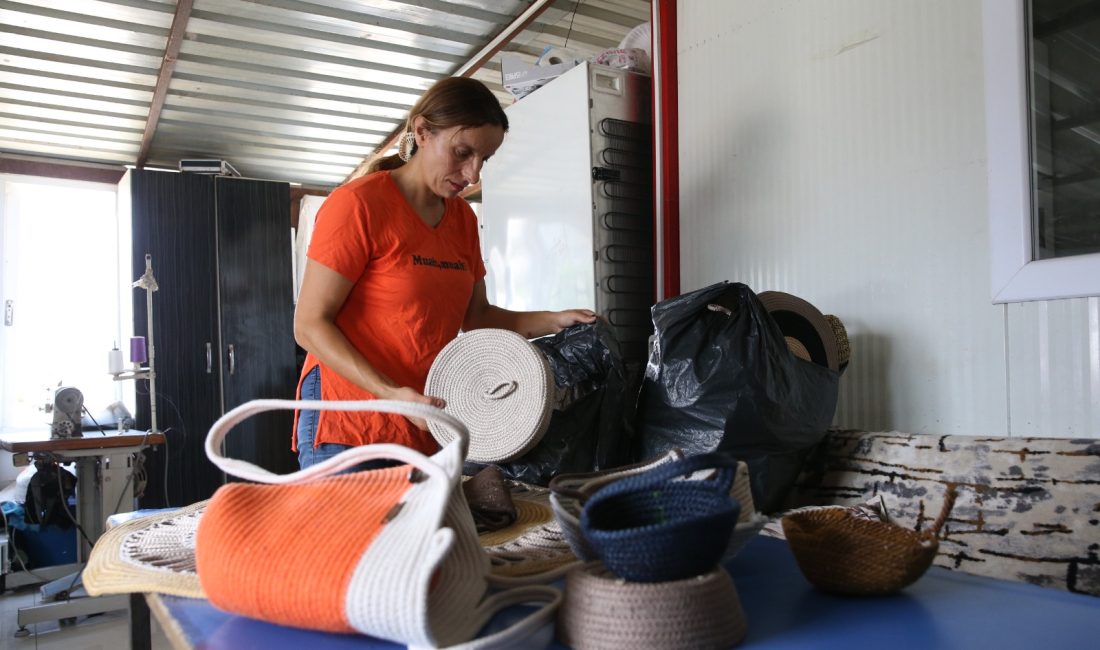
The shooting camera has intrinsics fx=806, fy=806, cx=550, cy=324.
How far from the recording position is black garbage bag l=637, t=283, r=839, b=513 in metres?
1.70

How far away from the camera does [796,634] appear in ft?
2.53

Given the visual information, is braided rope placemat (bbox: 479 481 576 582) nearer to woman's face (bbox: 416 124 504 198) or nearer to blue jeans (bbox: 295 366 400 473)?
blue jeans (bbox: 295 366 400 473)

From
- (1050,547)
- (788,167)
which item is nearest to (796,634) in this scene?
(1050,547)

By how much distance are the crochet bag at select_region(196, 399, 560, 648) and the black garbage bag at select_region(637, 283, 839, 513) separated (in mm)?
999

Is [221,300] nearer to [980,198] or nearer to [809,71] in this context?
[809,71]

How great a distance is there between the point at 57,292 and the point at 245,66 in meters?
2.55

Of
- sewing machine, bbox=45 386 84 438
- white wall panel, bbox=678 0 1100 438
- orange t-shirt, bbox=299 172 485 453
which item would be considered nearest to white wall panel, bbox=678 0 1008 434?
white wall panel, bbox=678 0 1100 438

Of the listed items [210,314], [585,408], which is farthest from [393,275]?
[210,314]

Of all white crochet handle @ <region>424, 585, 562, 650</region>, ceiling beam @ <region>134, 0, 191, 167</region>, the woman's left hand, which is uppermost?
ceiling beam @ <region>134, 0, 191, 167</region>

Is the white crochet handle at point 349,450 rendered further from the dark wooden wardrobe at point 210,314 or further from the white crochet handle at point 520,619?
the dark wooden wardrobe at point 210,314

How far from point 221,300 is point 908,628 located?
18.0ft

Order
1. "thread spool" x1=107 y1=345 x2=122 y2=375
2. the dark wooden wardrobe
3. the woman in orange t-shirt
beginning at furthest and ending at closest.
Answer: the dark wooden wardrobe → "thread spool" x1=107 y1=345 x2=122 y2=375 → the woman in orange t-shirt

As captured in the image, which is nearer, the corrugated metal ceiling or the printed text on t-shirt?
the printed text on t-shirt

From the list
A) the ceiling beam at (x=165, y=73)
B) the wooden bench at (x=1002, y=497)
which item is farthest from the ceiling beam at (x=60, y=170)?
the wooden bench at (x=1002, y=497)
